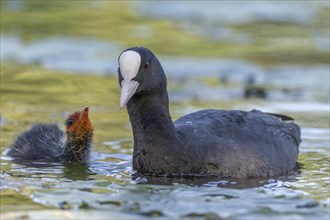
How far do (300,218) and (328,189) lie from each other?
1229mm

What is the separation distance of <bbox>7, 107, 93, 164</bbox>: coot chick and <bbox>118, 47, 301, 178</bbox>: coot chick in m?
1.04

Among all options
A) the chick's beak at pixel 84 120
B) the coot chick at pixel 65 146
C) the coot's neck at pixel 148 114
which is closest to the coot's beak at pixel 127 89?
the coot's neck at pixel 148 114

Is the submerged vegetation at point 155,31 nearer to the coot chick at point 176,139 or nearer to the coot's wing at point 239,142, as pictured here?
the coot's wing at point 239,142

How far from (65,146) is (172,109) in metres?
2.41

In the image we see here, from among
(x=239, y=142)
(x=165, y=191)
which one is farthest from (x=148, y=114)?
(x=165, y=191)

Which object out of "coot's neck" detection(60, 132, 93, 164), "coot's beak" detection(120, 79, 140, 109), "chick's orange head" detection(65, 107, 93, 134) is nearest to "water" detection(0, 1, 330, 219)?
"coot's neck" detection(60, 132, 93, 164)

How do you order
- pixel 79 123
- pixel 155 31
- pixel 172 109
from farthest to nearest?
pixel 155 31
pixel 172 109
pixel 79 123

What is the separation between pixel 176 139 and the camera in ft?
26.7

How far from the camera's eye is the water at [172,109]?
688 centimetres

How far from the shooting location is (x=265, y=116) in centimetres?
919

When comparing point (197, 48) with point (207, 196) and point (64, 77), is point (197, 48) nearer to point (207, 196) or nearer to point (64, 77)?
point (64, 77)

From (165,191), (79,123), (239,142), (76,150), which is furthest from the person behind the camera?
(79,123)

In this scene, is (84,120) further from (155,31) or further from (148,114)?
(155,31)

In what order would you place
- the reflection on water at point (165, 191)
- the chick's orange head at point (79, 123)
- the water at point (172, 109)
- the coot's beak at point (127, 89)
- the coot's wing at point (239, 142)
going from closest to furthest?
the reflection on water at point (165, 191) → the water at point (172, 109) → the coot's beak at point (127, 89) → the coot's wing at point (239, 142) → the chick's orange head at point (79, 123)
